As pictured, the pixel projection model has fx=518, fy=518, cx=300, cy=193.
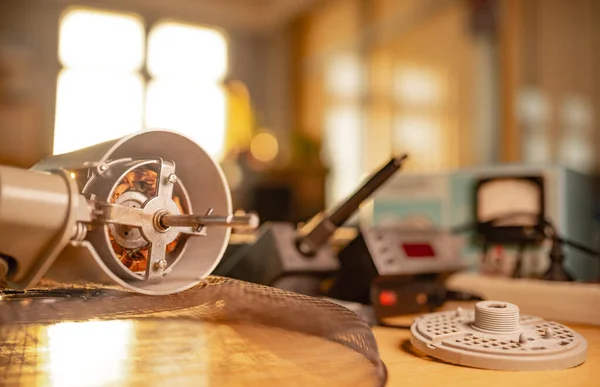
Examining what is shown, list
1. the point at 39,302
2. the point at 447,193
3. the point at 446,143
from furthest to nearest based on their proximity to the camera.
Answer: the point at 446,143, the point at 447,193, the point at 39,302

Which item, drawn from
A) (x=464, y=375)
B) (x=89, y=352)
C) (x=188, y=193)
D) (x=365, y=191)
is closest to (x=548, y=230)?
(x=365, y=191)

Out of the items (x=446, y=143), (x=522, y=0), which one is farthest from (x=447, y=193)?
(x=446, y=143)

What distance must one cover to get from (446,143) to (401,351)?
227 cm

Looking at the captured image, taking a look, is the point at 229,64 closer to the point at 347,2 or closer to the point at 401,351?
the point at 347,2

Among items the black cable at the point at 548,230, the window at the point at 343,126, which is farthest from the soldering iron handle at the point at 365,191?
the window at the point at 343,126

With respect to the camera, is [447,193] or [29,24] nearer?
[447,193]

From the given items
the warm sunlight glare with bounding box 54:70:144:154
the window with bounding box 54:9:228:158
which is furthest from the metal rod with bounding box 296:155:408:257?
the warm sunlight glare with bounding box 54:70:144:154

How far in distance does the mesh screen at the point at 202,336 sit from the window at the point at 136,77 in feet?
10.6

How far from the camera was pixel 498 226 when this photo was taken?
99 cm

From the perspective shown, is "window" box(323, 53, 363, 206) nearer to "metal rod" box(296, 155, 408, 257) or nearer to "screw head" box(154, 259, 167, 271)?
"metal rod" box(296, 155, 408, 257)

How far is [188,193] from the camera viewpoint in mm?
556

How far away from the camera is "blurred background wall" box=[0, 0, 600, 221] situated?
2055 millimetres

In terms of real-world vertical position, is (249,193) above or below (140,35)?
below

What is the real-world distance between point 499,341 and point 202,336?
0.29 m
